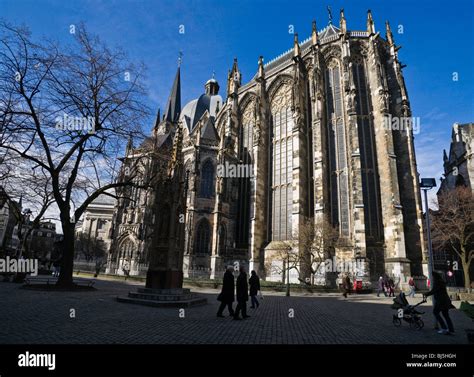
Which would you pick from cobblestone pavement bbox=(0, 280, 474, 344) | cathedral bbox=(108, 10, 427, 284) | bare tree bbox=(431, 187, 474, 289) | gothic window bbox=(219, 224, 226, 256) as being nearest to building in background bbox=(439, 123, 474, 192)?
bare tree bbox=(431, 187, 474, 289)

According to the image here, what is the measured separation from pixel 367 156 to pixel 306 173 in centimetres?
563

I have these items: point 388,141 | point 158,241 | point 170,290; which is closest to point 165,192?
point 158,241

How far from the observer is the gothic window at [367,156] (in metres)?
22.4

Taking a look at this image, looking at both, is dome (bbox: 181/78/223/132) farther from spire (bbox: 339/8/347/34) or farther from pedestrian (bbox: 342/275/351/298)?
pedestrian (bbox: 342/275/351/298)

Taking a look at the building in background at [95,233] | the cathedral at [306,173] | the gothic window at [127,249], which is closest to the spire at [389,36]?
the cathedral at [306,173]

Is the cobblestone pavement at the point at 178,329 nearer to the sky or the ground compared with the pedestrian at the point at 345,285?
nearer to the sky

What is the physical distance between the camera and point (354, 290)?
61.5ft

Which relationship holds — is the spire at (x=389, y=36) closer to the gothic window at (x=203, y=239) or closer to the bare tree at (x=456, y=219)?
the bare tree at (x=456, y=219)

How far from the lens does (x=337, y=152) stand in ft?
82.7

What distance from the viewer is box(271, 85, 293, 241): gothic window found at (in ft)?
86.9

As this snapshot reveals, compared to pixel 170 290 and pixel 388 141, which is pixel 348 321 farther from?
pixel 388 141

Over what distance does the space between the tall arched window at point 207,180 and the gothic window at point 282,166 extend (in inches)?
274

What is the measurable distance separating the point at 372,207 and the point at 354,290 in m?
7.62

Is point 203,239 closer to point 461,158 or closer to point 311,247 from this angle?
point 311,247
